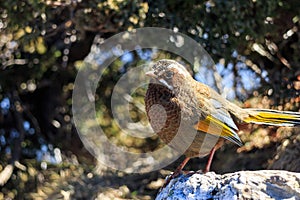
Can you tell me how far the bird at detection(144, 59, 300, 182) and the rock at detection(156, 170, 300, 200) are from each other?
336 mm

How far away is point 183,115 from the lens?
3561mm

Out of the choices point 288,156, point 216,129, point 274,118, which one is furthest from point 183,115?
point 288,156

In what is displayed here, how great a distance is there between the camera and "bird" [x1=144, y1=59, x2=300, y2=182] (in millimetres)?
3547

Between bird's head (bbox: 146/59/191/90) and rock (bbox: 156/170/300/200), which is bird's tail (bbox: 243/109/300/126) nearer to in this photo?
bird's head (bbox: 146/59/191/90)

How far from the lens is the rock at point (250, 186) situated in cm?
302

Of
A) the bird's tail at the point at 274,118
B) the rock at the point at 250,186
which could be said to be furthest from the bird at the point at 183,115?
the rock at the point at 250,186

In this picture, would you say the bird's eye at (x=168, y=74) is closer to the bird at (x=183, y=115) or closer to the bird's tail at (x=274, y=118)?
the bird at (x=183, y=115)

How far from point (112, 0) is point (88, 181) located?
1495mm

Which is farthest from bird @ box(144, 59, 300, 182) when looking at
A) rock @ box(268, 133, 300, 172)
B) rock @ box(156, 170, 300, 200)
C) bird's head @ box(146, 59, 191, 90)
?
rock @ box(268, 133, 300, 172)

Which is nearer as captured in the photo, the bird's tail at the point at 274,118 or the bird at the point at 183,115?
the bird at the point at 183,115

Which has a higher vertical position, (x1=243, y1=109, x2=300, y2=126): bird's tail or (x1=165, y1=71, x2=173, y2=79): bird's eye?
(x1=165, y1=71, x2=173, y2=79): bird's eye

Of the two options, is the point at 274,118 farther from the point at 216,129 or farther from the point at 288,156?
the point at 288,156

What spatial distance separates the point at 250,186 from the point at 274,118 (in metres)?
0.84

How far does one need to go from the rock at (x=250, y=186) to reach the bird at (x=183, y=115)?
336 millimetres
